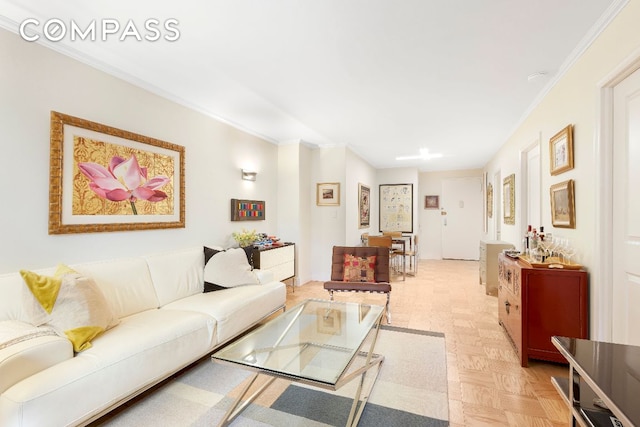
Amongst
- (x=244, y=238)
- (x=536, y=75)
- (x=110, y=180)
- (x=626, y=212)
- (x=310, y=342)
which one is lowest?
(x=310, y=342)

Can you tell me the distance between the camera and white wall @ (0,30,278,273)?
6.34ft

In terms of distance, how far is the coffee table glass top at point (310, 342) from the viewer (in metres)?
1.56

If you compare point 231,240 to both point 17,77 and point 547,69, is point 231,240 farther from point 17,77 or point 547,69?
point 547,69

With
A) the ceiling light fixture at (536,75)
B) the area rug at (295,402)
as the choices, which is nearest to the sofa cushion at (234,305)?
the area rug at (295,402)

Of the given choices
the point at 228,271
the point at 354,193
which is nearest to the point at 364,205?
the point at 354,193

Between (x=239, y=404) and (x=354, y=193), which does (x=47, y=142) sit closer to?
(x=239, y=404)

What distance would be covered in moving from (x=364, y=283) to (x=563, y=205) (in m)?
2.01

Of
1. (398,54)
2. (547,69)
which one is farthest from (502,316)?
(398,54)

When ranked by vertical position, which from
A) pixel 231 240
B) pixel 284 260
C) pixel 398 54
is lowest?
pixel 284 260

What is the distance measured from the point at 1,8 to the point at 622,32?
12.7 feet

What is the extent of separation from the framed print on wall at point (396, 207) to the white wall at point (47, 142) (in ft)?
16.2

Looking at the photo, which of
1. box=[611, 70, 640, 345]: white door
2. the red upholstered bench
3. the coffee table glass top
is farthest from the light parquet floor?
the coffee table glass top

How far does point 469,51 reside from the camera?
88.7 inches

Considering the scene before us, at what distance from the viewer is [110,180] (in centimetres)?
250
